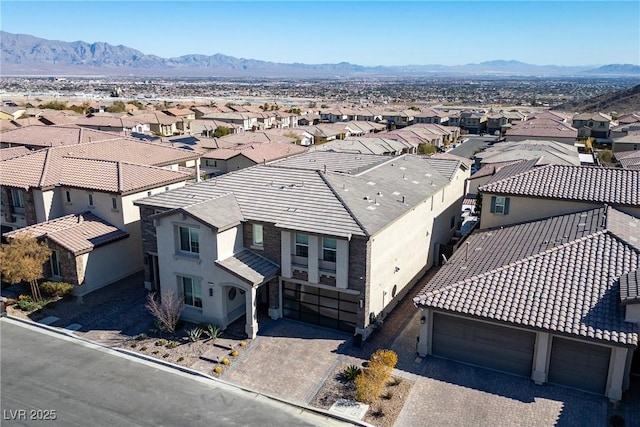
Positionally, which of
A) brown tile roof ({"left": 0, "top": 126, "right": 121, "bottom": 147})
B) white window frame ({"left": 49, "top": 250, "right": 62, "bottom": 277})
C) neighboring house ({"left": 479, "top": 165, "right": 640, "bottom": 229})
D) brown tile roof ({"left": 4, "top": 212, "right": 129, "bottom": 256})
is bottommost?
white window frame ({"left": 49, "top": 250, "right": 62, "bottom": 277})

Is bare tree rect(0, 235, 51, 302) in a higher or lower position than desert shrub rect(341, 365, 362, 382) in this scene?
higher

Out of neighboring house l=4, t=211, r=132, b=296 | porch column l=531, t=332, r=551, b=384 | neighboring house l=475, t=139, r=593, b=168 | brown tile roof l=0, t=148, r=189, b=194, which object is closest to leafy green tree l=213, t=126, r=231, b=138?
neighboring house l=475, t=139, r=593, b=168

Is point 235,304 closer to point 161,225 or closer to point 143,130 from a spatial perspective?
point 161,225

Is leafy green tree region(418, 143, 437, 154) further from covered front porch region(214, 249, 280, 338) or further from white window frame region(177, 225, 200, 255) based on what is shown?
white window frame region(177, 225, 200, 255)

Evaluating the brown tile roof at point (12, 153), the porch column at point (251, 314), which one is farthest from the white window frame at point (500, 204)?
the brown tile roof at point (12, 153)

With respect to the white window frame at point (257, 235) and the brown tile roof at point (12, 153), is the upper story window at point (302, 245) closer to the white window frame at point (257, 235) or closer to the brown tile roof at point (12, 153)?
the white window frame at point (257, 235)

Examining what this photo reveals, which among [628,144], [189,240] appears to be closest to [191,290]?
[189,240]
